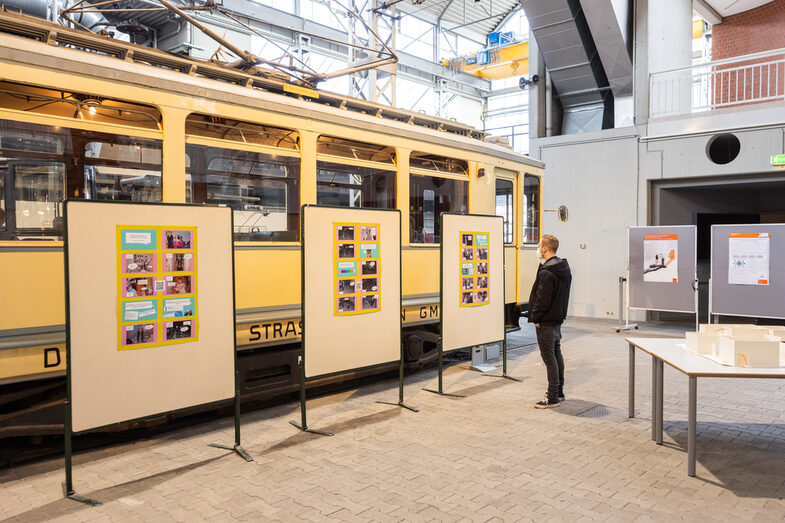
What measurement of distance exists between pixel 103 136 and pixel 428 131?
3.80 meters

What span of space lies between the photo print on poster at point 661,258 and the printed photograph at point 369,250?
6821 mm

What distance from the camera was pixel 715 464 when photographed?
4.22 metres

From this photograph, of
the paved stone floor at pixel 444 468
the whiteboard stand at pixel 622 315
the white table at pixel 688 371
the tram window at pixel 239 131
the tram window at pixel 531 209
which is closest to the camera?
the paved stone floor at pixel 444 468

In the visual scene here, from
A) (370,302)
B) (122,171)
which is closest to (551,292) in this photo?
(370,302)

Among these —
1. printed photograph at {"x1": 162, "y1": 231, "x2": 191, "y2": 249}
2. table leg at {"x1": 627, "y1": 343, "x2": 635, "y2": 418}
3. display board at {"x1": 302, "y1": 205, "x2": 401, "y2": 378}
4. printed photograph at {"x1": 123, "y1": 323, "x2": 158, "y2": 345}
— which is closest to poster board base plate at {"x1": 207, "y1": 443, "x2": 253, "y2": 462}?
display board at {"x1": 302, "y1": 205, "x2": 401, "y2": 378}

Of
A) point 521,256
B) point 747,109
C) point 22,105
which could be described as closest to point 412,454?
point 22,105

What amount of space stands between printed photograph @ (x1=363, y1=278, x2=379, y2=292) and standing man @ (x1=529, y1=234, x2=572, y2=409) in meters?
1.58

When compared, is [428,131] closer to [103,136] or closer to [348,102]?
[348,102]

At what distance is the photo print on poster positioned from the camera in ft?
33.1

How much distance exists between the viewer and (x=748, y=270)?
9.36 meters

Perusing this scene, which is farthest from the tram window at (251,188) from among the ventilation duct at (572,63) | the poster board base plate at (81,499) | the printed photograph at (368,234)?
the ventilation duct at (572,63)

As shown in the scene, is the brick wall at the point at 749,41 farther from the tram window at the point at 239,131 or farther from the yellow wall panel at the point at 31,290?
the yellow wall panel at the point at 31,290

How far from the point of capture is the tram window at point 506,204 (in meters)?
8.15

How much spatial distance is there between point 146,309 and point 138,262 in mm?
329
